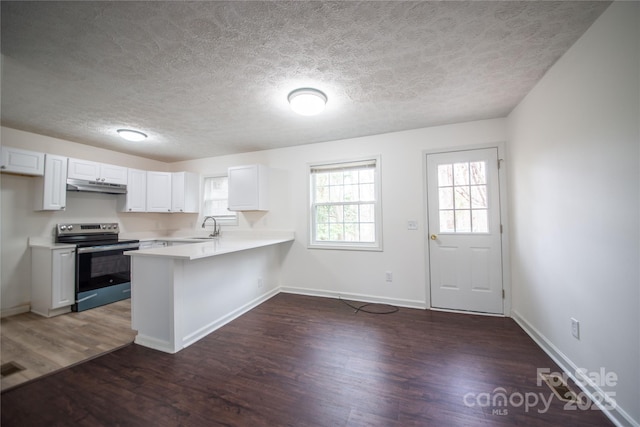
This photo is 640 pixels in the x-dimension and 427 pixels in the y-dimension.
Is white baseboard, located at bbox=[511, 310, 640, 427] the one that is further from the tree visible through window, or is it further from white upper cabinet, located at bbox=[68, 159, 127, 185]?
white upper cabinet, located at bbox=[68, 159, 127, 185]

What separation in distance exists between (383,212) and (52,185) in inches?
172

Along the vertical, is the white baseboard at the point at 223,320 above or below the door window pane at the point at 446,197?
below

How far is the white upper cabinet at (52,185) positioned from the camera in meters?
2.95

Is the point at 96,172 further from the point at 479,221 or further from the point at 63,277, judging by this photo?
the point at 479,221

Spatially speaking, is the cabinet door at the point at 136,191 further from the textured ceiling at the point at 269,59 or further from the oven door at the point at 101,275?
the textured ceiling at the point at 269,59

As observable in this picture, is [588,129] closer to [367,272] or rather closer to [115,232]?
[367,272]

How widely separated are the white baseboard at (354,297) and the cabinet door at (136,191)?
2853 mm

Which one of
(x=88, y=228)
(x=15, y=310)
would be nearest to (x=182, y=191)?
(x=88, y=228)

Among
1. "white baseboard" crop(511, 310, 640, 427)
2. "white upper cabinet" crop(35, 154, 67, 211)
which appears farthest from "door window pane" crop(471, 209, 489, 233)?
"white upper cabinet" crop(35, 154, 67, 211)

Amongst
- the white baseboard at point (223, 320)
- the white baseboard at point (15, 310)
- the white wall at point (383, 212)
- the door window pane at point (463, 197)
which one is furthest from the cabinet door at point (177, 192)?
the door window pane at point (463, 197)

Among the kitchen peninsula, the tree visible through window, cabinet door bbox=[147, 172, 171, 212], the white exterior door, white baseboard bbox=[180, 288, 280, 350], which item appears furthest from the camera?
cabinet door bbox=[147, 172, 171, 212]

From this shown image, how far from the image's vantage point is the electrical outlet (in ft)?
5.27

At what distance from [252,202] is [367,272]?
6.59ft

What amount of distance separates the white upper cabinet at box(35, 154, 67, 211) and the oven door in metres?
0.68
